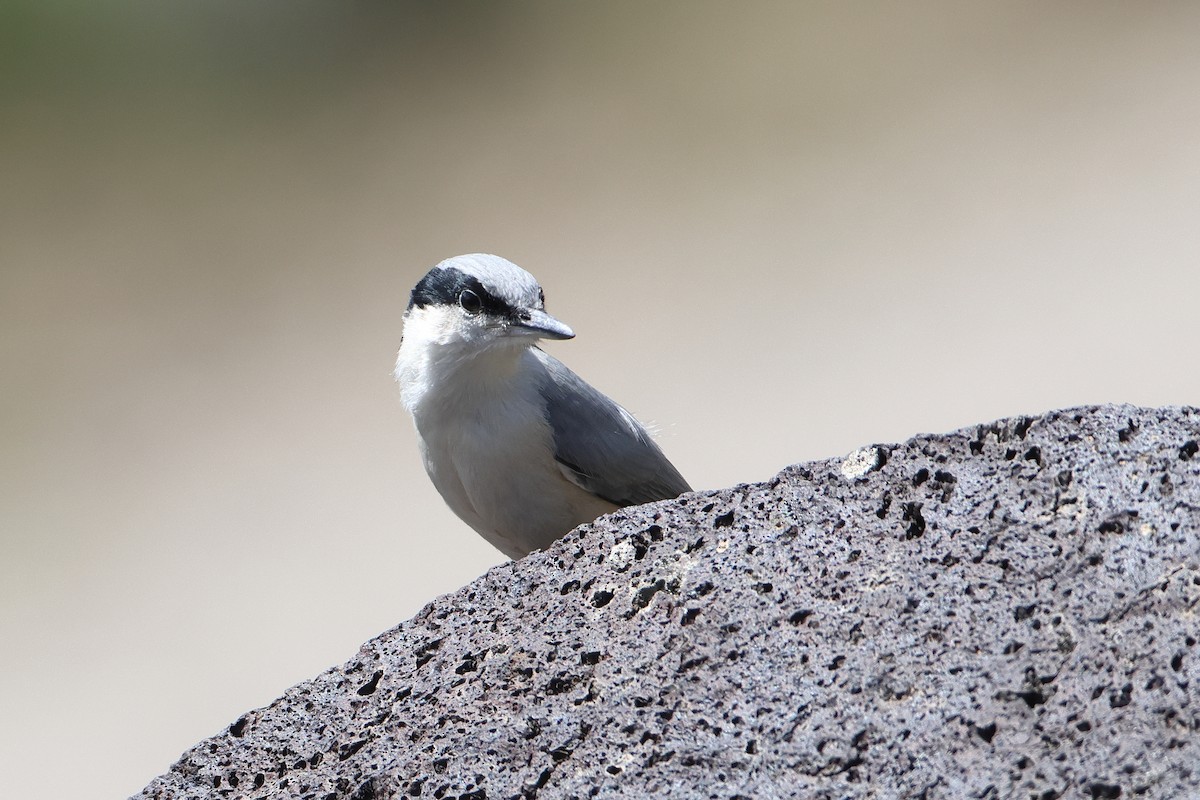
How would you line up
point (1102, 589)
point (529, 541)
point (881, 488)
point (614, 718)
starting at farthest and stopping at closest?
point (529, 541), point (881, 488), point (614, 718), point (1102, 589)

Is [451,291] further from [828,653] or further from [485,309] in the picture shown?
[828,653]

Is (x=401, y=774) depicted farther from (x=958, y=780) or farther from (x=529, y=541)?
(x=529, y=541)

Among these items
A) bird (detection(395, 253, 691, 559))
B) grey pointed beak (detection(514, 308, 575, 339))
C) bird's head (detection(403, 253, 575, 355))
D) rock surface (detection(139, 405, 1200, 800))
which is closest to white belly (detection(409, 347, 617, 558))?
bird (detection(395, 253, 691, 559))

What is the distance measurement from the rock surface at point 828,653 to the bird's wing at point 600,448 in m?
1.71

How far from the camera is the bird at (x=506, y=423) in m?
4.66

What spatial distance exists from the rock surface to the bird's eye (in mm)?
1803

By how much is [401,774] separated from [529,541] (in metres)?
2.11

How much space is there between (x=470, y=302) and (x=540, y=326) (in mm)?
288

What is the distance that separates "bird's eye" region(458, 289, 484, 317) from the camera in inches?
184

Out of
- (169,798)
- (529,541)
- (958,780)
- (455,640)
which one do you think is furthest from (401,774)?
(529,541)

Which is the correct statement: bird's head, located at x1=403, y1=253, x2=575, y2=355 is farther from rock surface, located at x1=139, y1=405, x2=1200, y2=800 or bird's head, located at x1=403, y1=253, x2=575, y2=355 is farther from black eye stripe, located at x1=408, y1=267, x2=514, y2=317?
rock surface, located at x1=139, y1=405, x2=1200, y2=800

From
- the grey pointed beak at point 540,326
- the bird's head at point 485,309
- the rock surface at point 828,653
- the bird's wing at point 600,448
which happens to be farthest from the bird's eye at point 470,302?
the rock surface at point 828,653

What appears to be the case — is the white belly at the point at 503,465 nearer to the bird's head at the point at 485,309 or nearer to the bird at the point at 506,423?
the bird at the point at 506,423

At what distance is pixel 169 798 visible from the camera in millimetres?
2900
